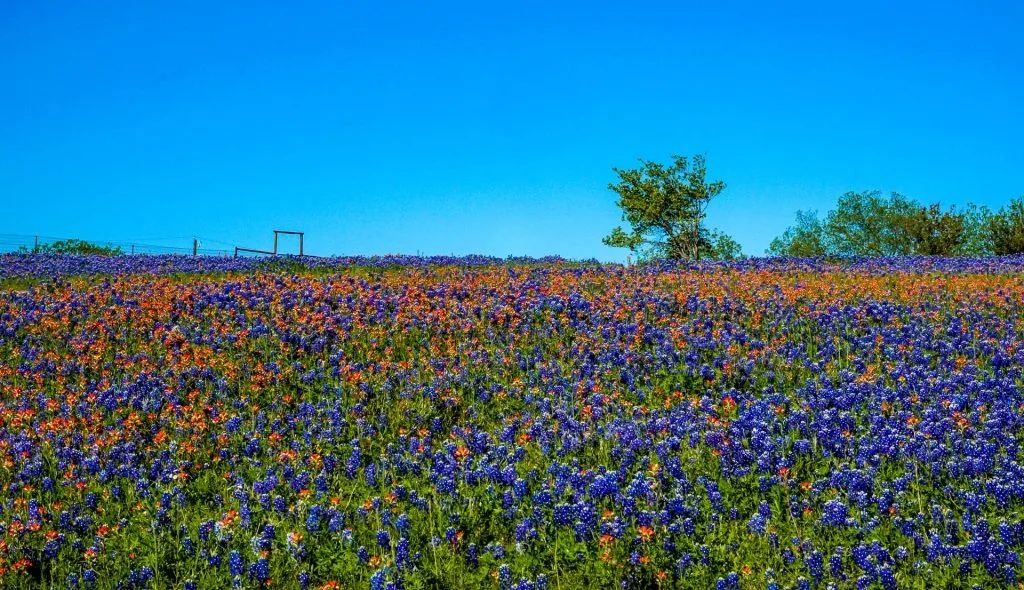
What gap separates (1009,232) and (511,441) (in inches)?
1984

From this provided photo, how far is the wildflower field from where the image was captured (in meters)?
6.24

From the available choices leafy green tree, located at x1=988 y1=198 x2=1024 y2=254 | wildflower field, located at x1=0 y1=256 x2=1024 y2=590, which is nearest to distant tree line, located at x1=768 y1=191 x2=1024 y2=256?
leafy green tree, located at x1=988 y1=198 x2=1024 y2=254

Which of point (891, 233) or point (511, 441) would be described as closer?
point (511, 441)

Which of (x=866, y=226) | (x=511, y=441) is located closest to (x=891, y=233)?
(x=866, y=226)

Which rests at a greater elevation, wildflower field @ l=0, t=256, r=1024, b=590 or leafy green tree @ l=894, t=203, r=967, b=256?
leafy green tree @ l=894, t=203, r=967, b=256

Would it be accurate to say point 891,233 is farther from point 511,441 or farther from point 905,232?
point 511,441

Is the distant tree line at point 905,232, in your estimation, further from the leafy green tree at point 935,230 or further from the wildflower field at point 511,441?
the wildflower field at point 511,441

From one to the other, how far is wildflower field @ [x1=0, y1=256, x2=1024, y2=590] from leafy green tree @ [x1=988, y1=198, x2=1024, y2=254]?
1493 inches

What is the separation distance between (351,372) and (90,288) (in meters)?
9.77

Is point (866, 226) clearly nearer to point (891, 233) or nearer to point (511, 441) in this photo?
point (891, 233)

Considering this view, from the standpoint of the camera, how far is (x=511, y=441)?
28.2ft

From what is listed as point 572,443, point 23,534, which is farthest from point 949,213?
point 23,534

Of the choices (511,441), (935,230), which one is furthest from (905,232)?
(511,441)

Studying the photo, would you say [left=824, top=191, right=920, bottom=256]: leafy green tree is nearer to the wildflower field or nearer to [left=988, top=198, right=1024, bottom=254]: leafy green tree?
[left=988, top=198, right=1024, bottom=254]: leafy green tree
